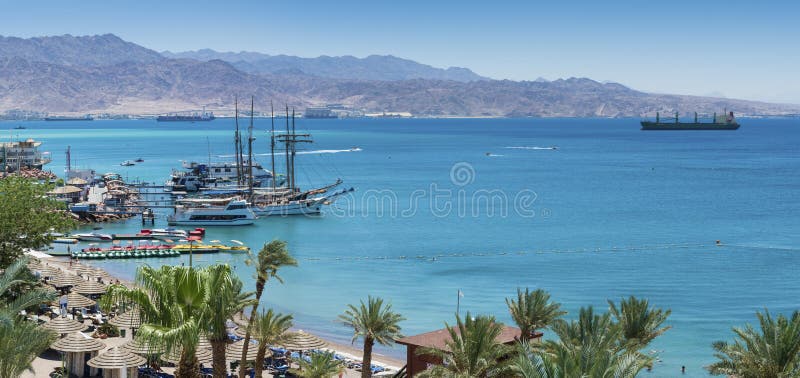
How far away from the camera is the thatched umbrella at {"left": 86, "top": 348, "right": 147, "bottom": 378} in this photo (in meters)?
25.0

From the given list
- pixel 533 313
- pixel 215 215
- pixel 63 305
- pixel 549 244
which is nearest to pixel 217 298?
pixel 533 313

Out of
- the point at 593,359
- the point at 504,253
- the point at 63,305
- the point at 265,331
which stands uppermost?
the point at 593,359

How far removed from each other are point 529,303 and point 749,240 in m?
47.2

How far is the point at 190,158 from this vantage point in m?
158

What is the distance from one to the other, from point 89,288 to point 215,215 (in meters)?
34.3

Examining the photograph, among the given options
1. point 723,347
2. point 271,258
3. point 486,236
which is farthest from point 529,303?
point 486,236

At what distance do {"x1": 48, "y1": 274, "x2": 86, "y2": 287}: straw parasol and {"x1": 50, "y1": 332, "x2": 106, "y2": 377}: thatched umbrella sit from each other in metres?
12.0

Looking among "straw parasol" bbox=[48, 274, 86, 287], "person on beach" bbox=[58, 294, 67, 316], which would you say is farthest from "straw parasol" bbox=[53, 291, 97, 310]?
"straw parasol" bbox=[48, 274, 86, 287]

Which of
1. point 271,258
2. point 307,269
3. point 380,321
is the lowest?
point 307,269

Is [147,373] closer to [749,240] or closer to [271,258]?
[271,258]

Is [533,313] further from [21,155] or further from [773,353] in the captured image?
[21,155]

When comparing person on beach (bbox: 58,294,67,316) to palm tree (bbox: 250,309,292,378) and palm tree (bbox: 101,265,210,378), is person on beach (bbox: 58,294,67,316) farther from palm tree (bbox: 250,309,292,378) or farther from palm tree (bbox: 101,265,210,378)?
palm tree (bbox: 101,265,210,378)

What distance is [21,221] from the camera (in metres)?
27.7

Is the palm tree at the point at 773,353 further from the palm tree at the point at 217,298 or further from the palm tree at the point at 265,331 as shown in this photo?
the palm tree at the point at 265,331
